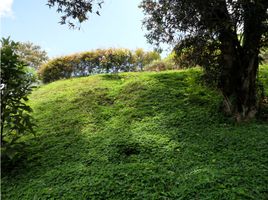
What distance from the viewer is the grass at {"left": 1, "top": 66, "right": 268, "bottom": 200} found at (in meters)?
4.38

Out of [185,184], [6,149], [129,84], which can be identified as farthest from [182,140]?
[129,84]

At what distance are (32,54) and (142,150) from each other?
26.0 metres

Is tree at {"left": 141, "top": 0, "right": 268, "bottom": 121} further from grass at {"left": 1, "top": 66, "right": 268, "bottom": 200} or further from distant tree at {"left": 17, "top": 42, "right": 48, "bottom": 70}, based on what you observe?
distant tree at {"left": 17, "top": 42, "right": 48, "bottom": 70}

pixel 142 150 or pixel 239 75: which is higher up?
pixel 239 75

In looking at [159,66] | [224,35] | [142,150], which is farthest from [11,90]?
[159,66]

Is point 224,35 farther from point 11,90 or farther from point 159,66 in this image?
point 159,66

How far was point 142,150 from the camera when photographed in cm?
551

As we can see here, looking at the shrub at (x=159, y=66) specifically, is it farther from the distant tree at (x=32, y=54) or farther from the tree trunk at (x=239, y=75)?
the distant tree at (x=32, y=54)

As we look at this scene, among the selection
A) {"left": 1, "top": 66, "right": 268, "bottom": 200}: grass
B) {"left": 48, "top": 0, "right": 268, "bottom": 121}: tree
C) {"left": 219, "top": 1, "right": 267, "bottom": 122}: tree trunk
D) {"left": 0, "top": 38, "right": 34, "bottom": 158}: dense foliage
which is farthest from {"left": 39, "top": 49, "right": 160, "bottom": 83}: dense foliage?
{"left": 0, "top": 38, "right": 34, "bottom": 158}: dense foliage

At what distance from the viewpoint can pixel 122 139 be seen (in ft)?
19.4

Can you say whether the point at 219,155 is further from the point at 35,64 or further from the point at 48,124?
the point at 35,64

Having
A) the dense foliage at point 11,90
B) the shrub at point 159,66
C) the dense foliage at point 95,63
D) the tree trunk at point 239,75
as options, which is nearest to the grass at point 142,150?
the tree trunk at point 239,75

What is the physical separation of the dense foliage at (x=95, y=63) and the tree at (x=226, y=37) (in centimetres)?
586

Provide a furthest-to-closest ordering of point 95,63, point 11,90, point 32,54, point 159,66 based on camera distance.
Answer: point 32,54 → point 95,63 → point 159,66 → point 11,90
